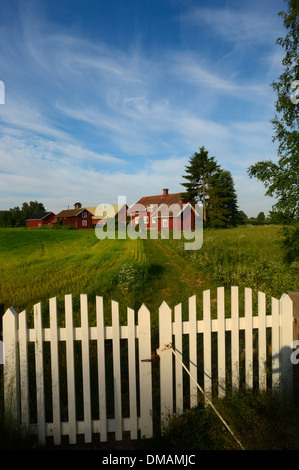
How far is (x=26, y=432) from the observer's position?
2613 millimetres

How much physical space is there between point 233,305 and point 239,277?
22.2ft

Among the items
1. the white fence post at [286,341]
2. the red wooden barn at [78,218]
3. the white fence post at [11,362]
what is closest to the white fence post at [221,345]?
the white fence post at [286,341]

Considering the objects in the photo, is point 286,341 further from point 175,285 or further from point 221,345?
point 175,285

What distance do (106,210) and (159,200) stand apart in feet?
91.9

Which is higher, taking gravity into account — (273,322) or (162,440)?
(273,322)

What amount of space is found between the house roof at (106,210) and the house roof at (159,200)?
460 inches

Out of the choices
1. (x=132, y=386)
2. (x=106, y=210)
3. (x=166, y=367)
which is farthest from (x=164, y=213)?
(x=132, y=386)

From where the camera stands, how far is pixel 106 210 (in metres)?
78.6

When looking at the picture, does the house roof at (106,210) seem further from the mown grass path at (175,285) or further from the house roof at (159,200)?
the mown grass path at (175,285)

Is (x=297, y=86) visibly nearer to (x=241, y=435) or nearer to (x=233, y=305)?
(x=233, y=305)

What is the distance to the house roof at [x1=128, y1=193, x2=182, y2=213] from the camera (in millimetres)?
51856

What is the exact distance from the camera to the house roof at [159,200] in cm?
5186

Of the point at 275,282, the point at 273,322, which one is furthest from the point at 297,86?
the point at 273,322
